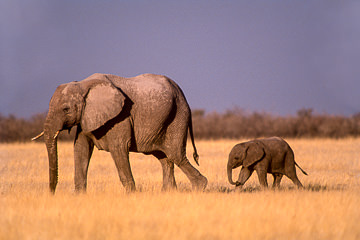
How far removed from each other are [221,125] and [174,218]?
91.9 ft

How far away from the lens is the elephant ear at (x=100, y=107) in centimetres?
798

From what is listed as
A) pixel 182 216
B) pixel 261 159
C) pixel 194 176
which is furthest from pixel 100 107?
pixel 261 159

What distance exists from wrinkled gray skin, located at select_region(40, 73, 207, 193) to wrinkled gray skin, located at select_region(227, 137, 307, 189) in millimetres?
768

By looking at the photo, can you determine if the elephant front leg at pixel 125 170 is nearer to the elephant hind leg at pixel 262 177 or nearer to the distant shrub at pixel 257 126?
the elephant hind leg at pixel 262 177

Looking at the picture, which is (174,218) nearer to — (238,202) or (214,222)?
(214,222)

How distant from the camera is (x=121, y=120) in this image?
824 cm

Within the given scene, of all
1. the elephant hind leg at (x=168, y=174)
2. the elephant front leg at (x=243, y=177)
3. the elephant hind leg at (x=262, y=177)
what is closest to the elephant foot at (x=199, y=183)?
the elephant hind leg at (x=168, y=174)

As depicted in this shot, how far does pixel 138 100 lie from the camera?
8.46 m

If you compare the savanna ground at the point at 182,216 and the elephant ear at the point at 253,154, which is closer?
the savanna ground at the point at 182,216

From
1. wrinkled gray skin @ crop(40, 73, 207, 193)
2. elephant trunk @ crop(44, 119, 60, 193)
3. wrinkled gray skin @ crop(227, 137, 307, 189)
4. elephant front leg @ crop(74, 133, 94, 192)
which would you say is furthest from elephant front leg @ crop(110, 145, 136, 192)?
wrinkled gray skin @ crop(227, 137, 307, 189)

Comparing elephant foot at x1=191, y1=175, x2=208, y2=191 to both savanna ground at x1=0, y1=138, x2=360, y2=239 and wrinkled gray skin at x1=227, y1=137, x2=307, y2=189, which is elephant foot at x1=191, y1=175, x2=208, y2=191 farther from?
savanna ground at x1=0, y1=138, x2=360, y2=239

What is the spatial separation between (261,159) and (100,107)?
3249 millimetres

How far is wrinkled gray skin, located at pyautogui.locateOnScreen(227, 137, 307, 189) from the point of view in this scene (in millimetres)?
8859

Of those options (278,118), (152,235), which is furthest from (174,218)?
(278,118)
